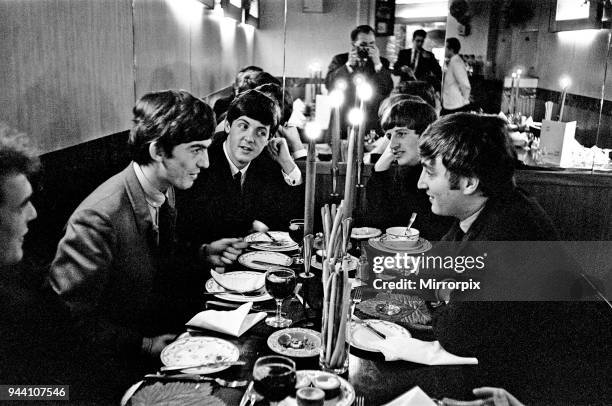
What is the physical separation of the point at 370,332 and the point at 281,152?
4.90 feet

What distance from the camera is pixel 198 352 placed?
4.21 feet

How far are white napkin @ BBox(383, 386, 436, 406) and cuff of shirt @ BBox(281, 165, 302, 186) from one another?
1.78 metres

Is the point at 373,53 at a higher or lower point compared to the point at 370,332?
higher

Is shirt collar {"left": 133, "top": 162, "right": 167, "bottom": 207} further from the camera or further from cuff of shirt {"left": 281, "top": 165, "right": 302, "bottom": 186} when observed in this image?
the camera

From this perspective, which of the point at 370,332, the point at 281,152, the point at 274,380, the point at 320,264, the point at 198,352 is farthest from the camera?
the point at 281,152

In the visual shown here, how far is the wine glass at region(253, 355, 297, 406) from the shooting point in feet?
3.35

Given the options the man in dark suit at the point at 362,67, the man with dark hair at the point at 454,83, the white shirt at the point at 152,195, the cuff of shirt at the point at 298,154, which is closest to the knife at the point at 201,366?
the white shirt at the point at 152,195

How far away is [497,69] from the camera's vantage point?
339 centimetres

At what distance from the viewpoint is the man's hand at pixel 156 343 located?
54.5 inches

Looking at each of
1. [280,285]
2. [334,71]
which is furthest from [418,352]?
[334,71]

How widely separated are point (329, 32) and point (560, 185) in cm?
151

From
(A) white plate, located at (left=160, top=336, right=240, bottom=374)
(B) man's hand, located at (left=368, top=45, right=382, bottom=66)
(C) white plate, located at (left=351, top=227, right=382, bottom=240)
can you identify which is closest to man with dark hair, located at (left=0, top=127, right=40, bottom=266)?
(A) white plate, located at (left=160, top=336, right=240, bottom=374)

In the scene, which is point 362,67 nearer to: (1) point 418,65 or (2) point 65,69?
(1) point 418,65

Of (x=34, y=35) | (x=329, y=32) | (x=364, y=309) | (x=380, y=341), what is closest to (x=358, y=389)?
(x=380, y=341)
